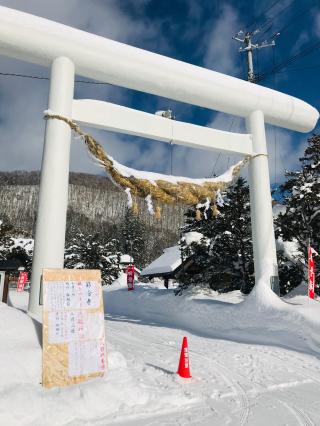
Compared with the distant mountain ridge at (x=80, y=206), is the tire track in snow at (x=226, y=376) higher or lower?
lower

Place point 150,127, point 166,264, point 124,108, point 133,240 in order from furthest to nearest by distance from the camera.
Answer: point 133,240 → point 166,264 → point 150,127 → point 124,108

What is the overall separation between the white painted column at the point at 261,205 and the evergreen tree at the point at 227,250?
186 inches

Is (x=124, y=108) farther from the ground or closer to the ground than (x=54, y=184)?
farther from the ground

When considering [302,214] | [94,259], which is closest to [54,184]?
[302,214]

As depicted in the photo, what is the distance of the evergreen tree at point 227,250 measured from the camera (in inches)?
600

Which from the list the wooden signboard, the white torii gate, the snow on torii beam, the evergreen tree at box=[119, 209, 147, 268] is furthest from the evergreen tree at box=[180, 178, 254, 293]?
the evergreen tree at box=[119, 209, 147, 268]

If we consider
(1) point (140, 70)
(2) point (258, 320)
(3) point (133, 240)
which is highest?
(3) point (133, 240)

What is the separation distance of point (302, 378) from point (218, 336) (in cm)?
413

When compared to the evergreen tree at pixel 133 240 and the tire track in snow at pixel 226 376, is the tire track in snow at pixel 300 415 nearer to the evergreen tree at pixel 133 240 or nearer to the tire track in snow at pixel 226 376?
the tire track in snow at pixel 226 376

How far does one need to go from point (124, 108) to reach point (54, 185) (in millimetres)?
2635

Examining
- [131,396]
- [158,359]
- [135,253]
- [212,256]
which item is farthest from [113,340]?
[135,253]

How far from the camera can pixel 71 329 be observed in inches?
203

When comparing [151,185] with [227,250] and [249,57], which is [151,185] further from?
[249,57]

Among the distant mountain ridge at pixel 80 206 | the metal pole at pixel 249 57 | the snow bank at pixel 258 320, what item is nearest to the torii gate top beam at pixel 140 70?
the snow bank at pixel 258 320
